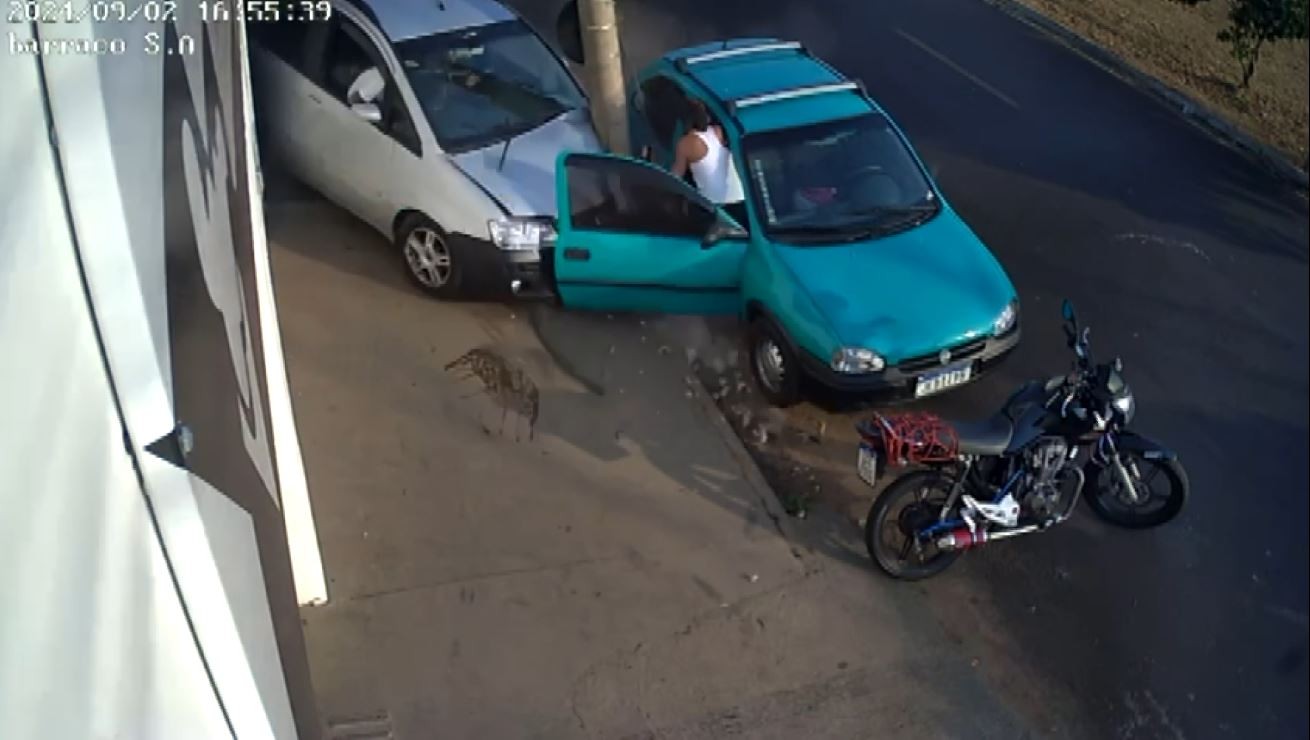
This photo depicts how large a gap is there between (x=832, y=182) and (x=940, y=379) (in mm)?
867

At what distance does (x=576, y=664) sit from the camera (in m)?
4.36

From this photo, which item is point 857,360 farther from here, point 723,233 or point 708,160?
point 708,160

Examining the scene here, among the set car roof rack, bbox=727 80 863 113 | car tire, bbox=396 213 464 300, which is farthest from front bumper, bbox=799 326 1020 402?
car tire, bbox=396 213 464 300

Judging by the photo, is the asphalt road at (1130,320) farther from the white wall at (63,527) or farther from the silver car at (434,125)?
the white wall at (63,527)

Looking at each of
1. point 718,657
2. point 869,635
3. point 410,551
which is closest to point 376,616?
point 410,551

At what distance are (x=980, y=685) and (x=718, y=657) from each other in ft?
2.78

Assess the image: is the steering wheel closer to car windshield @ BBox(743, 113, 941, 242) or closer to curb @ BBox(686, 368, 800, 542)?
car windshield @ BBox(743, 113, 941, 242)

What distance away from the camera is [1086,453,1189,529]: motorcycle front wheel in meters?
4.31

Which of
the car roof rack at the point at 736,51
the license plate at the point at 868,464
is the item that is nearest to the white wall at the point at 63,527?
the car roof rack at the point at 736,51

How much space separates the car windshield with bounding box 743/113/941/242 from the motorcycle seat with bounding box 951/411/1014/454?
760mm

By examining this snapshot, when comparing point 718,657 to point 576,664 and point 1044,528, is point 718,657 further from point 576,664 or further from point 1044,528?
point 1044,528

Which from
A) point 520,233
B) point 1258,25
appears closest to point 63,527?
point 1258,25

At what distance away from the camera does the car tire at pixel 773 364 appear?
517 centimetres

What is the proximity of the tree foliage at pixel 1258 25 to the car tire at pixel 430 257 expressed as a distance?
4.19 m
